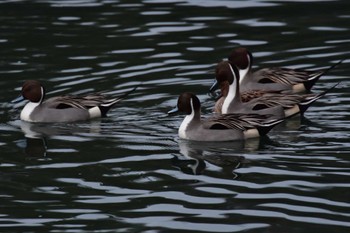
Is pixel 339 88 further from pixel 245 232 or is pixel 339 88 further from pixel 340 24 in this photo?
pixel 245 232

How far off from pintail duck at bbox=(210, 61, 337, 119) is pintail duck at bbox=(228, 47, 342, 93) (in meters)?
0.59

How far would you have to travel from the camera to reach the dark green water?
452 inches

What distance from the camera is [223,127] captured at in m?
14.7

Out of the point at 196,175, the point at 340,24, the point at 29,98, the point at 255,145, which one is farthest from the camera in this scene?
the point at 340,24

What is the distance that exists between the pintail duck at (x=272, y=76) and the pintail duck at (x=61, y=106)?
196 centimetres

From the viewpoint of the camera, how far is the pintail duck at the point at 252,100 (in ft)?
51.1

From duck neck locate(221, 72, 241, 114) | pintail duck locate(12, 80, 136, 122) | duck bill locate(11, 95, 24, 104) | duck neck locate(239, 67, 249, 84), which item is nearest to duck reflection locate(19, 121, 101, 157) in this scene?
pintail duck locate(12, 80, 136, 122)

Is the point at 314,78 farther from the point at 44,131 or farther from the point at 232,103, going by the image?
the point at 44,131

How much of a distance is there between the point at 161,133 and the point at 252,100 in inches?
60.9

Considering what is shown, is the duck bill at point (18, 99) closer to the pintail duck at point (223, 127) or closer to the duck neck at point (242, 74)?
the pintail duck at point (223, 127)

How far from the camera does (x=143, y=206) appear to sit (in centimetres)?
1170

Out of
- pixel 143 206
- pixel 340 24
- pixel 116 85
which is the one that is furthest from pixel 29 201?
pixel 340 24

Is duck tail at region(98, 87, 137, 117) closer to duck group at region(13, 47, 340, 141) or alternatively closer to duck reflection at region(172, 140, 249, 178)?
duck group at region(13, 47, 340, 141)

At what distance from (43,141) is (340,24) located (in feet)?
22.8
